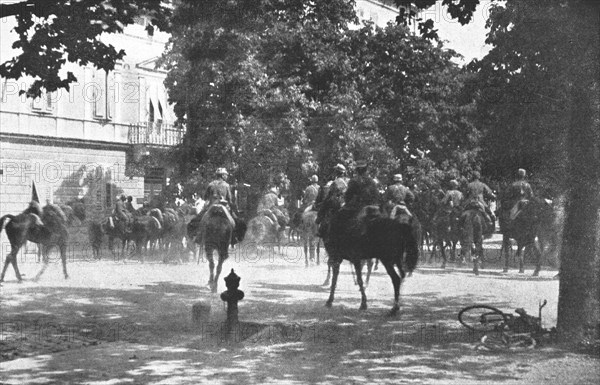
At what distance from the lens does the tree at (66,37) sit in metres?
9.18

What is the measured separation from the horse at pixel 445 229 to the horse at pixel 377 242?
242 inches

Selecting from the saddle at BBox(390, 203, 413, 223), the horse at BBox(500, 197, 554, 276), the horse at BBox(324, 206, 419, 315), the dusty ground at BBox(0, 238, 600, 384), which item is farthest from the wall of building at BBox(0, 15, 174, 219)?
the horse at BBox(500, 197, 554, 276)

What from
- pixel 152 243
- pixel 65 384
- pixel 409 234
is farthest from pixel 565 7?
pixel 152 243

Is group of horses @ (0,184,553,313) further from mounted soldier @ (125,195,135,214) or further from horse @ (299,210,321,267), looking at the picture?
mounted soldier @ (125,195,135,214)

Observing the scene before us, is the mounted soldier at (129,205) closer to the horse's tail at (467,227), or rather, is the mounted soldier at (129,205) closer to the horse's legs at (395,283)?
the horse's tail at (467,227)

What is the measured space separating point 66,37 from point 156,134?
310 cm

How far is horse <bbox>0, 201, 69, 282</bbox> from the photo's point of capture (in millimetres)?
14586

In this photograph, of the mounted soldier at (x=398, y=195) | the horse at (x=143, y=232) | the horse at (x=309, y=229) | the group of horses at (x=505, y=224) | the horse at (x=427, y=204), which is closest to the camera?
the mounted soldier at (x=398, y=195)

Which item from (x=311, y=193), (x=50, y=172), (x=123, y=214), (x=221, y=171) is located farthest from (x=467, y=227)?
(x=50, y=172)

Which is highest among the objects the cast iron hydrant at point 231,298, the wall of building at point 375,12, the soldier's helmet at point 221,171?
the wall of building at point 375,12

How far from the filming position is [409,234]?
11047 millimetres

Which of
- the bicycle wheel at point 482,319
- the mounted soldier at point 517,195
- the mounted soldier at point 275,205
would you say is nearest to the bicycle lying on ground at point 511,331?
the bicycle wheel at point 482,319

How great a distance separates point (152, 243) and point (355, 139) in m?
9.08

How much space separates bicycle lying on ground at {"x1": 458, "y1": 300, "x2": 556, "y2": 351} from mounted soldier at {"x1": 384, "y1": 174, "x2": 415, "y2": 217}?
4.43m
